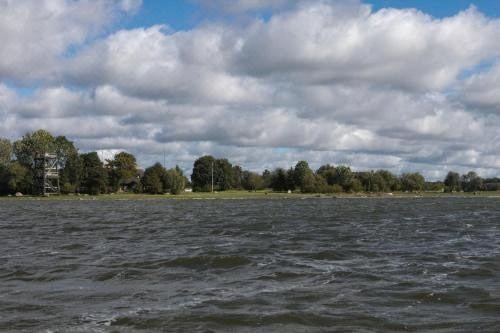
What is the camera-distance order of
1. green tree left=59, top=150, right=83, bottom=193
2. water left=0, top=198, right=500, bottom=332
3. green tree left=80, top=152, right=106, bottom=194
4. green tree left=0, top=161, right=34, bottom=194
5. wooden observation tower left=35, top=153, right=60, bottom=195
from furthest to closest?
green tree left=59, top=150, right=83, bottom=193, green tree left=80, top=152, right=106, bottom=194, wooden observation tower left=35, top=153, right=60, bottom=195, green tree left=0, top=161, right=34, bottom=194, water left=0, top=198, right=500, bottom=332

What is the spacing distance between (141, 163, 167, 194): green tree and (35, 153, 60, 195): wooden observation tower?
29344mm

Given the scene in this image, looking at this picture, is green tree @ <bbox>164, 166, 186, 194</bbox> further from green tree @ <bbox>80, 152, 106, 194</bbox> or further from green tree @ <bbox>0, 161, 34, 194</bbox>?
green tree @ <bbox>0, 161, 34, 194</bbox>

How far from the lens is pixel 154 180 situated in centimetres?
19238

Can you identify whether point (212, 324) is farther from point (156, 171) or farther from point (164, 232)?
point (156, 171)

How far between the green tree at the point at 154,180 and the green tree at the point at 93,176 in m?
17.8

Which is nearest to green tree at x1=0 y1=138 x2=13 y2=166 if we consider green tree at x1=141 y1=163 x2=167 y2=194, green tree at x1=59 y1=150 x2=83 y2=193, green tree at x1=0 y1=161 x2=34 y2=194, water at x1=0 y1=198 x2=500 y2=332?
green tree at x1=0 y1=161 x2=34 y2=194

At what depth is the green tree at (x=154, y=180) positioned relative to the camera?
7574 inches

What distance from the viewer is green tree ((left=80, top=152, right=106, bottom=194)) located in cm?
17612

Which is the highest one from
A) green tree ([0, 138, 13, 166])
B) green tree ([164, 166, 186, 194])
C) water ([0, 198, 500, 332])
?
green tree ([0, 138, 13, 166])

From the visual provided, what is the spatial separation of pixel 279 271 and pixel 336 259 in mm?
4866

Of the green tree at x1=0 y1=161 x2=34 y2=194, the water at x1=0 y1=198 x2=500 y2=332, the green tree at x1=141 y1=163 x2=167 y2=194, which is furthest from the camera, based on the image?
the green tree at x1=141 y1=163 x2=167 y2=194

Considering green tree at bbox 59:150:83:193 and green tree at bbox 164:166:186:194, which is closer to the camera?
green tree at bbox 59:150:83:193

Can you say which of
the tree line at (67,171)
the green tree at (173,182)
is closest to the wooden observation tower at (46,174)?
the tree line at (67,171)

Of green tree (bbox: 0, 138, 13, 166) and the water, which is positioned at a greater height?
green tree (bbox: 0, 138, 13, 166)
